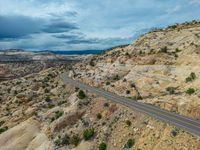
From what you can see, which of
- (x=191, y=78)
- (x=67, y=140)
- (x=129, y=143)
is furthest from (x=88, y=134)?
(x=191, y=78)

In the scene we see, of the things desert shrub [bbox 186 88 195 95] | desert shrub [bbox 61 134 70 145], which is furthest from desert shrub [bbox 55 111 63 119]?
desert shrub [bbox 186 88 195 95]

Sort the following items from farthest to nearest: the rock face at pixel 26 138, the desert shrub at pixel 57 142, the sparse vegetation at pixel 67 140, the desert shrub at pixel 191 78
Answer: the desert shrub at pixel 191 78
the rock face at pixel 26 138
the desert shrub at pixel 57 142
the sparse vegetation at pixel 67 140

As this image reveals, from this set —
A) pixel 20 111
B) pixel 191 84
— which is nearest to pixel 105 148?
pixel 191 84

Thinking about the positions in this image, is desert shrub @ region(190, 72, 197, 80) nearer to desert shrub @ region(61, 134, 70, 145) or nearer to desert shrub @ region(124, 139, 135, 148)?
desert shrub @ region(124, 139, 135, 148)

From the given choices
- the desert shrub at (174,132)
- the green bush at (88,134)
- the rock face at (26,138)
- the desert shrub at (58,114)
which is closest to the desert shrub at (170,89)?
the green bush at (88,134)

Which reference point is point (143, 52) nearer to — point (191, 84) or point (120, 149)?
point (191, 84)

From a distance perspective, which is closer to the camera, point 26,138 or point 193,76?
point 26,138

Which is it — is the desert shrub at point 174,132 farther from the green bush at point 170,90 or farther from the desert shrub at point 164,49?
the desert shrub at point 164,49

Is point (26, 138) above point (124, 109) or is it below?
below

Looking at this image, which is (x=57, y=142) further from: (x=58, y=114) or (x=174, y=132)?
(x=174, y=132)
